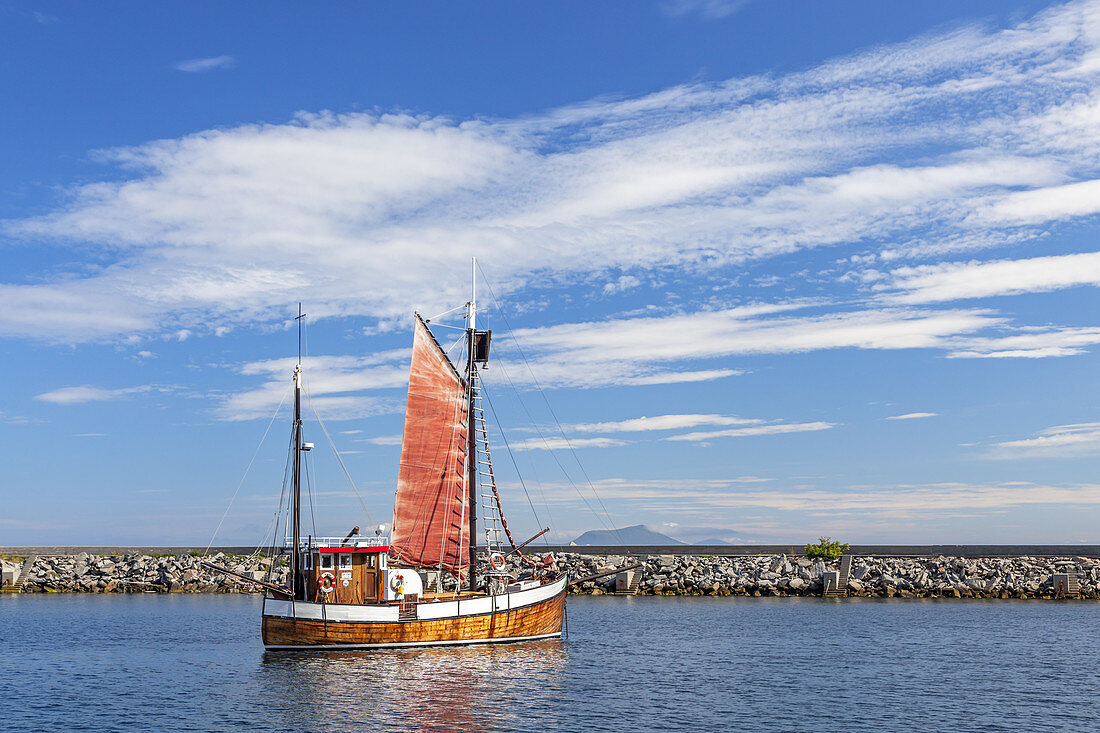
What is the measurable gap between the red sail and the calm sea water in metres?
6.65

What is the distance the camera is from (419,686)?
40.1m

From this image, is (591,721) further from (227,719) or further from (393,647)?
(393,647)

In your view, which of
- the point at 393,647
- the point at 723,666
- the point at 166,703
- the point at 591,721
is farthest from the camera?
the point at 393,647

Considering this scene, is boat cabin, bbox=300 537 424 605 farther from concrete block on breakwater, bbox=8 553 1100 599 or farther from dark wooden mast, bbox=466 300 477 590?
concrete block on breakwater, bbox=8 553 1100 599

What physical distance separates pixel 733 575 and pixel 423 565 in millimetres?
39243

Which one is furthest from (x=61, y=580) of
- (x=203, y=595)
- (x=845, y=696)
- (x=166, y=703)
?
(x=845, y=696)

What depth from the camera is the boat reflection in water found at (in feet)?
113

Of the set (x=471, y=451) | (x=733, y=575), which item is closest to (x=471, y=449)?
(x=471, y=451)

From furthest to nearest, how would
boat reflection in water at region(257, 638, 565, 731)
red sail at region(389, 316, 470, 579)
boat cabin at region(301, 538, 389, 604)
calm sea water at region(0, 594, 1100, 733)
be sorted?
red sail at region(389, 316, 470, 579) → boat cabin at region(301, 538, 389, 604) → calm sea water at region(0, 594, 1100, 733) → boat reflection in water at region(257, 638, 565, 731)

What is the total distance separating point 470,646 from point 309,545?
369 inches

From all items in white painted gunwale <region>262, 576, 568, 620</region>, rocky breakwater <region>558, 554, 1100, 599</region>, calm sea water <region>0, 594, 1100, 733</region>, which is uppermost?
white painted gunwale <region>262, 576, 568, 620</region>

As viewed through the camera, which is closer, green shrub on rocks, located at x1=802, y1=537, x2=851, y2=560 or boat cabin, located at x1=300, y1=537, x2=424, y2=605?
boat cabin, located at x1=300, y1=537, x2=424, y2=605

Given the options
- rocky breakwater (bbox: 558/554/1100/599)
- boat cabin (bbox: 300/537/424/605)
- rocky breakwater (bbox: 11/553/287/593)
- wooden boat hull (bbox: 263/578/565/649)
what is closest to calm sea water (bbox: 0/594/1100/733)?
wooden boat hull (bbox: 263/578/565/649)

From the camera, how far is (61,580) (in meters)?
91.4
